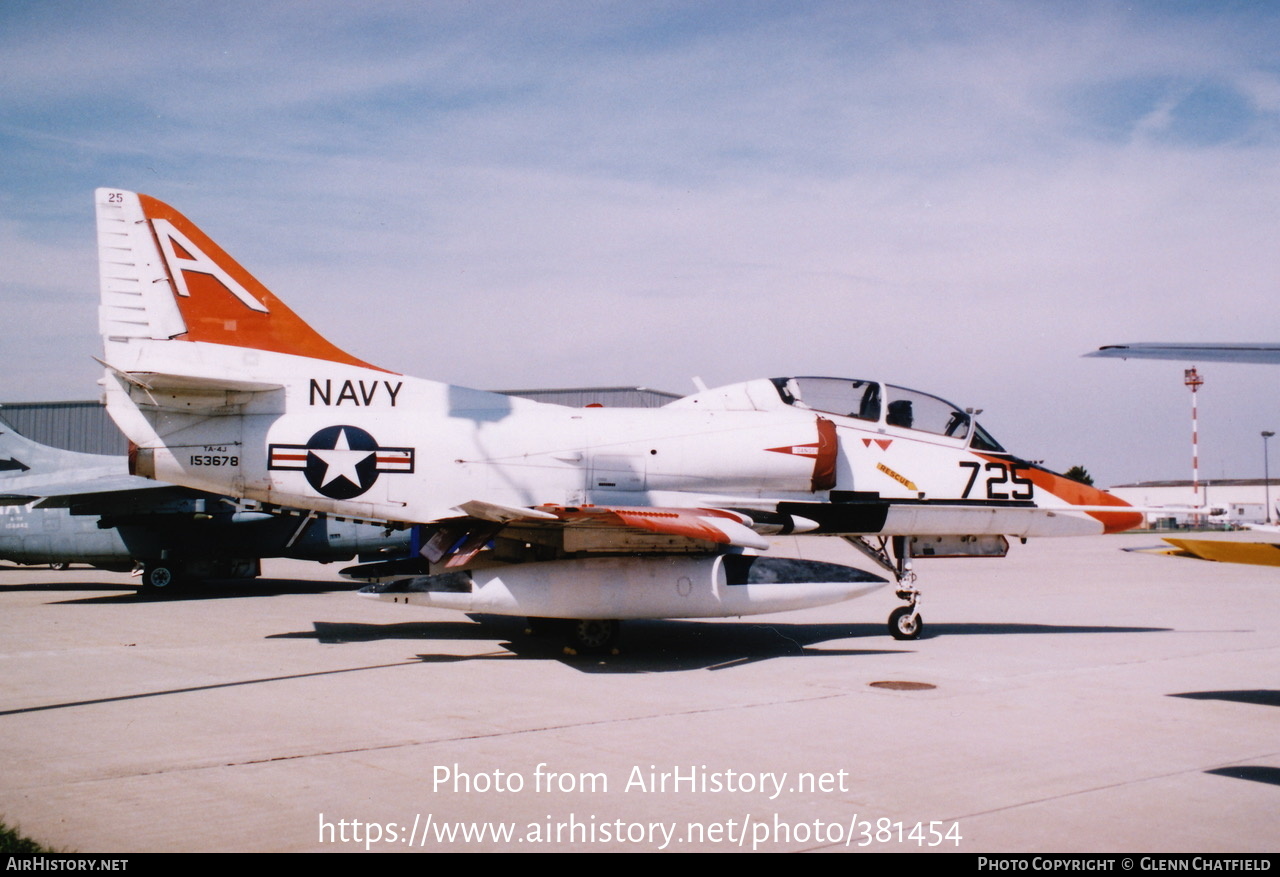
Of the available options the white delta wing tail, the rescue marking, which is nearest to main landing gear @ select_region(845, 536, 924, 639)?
the rescue marking

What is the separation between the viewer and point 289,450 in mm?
11391

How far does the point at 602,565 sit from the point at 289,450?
403 cm

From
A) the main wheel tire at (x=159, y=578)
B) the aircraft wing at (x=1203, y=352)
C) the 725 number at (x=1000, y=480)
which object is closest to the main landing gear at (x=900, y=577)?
the 725 number at (x=1000, y=480)

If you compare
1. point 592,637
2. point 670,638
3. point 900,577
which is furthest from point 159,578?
point 900,577

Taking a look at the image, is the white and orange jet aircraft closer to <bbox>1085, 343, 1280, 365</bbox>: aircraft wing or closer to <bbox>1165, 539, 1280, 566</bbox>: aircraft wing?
<bbox>1165, 539, 1280, 566</bbox>: aircraft wing

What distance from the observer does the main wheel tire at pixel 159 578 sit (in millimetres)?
18922

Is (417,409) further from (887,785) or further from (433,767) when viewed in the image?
(887,785)

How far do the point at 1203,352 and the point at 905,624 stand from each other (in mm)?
7083

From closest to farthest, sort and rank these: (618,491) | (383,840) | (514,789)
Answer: (383,840), (514,789), (618,491)

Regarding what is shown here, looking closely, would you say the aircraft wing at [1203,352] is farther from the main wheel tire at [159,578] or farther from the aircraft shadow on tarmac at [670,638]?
the main wheel tire at [159,578]

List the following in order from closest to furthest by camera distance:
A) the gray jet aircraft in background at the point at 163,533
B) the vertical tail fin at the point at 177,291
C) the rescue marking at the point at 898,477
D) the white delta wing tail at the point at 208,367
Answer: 1. the white delta wing tail at the point at 208,367
2. the vertical tail fin at the point at 177,291
3. the rescue marking at the point at 898,477
4. the gray jet aircraft in background at the point at 163,533

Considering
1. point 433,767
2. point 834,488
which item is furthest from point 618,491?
point 433,767

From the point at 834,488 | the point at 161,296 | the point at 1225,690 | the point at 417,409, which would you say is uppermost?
the point at 161,296

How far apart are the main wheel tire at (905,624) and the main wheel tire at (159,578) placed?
14002 millimetres
